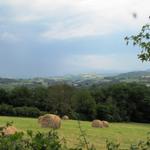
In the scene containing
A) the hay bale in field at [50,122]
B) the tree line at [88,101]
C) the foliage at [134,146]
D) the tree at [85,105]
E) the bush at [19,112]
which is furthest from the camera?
the tree line at [88,101]

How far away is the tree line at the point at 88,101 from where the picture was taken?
202ft

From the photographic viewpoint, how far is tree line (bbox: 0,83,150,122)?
202ft

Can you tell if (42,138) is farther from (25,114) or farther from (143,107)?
(143,107)

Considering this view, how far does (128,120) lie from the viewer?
6644 centimetres

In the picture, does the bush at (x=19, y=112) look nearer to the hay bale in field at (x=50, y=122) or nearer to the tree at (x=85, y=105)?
the tree at (x=85, y=105)

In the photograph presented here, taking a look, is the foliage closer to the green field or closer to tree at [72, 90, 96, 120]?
the green field

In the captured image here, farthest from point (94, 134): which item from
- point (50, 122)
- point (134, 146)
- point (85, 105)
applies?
point (85, 105)

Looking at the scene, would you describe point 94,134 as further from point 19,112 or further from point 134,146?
point 19,112

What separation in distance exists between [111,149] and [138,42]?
2997 mm

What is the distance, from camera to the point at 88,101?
2516 inches

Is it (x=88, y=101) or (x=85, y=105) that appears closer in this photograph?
(x=85, y=105)

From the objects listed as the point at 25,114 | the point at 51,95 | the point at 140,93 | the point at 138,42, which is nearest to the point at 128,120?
the point at 140,93

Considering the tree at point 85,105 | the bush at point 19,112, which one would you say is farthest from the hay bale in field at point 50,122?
the tree at point 85,105

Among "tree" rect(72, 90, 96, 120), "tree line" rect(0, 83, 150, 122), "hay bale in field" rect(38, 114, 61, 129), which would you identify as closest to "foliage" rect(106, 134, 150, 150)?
"hay bale in field" rect(38, 114, 61, 129)
